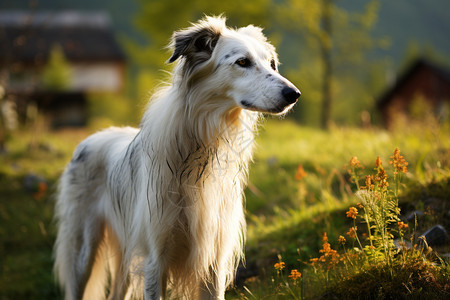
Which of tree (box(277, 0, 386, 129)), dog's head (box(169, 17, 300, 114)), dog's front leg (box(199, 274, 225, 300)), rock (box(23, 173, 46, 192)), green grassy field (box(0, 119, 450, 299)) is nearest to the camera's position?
dog's head (box(169, 17, 300, 114))

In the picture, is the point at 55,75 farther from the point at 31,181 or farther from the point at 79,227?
the point at 79,227

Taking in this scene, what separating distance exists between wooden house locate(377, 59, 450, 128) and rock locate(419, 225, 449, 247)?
22.7 m

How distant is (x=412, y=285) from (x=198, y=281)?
151cm

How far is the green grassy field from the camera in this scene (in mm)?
4113

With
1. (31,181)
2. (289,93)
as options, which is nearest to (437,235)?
(289,93)

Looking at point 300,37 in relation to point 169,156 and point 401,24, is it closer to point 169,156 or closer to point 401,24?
point 169,156

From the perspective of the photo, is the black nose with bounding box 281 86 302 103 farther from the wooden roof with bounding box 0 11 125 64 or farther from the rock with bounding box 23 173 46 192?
the wooden roof with bounding box 0 11 125 64

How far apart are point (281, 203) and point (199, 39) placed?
13.3ft

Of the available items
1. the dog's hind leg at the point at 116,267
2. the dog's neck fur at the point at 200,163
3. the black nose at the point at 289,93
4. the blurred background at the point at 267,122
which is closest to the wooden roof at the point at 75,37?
the blurred background at the point at 267,122

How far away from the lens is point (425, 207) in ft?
13.4

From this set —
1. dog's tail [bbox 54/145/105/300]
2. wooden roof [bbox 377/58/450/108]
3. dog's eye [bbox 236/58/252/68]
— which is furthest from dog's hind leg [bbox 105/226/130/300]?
wooden roof [bbox 377/58/450/108]

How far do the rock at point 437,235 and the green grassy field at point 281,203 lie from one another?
0.14m

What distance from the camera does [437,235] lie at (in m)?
3.65

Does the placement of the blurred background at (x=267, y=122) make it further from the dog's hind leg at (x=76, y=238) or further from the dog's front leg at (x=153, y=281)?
the dog's front leg at (x=153, y=281)
